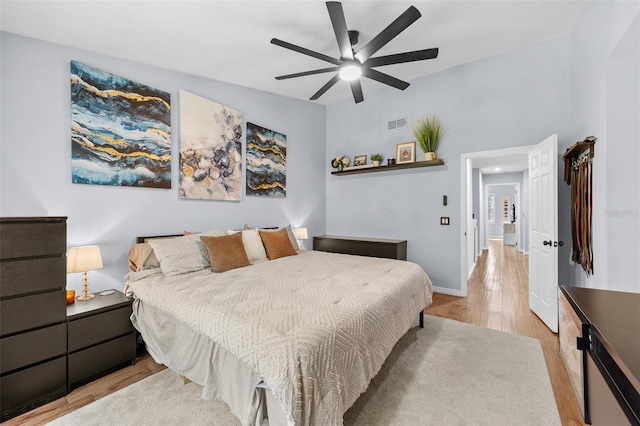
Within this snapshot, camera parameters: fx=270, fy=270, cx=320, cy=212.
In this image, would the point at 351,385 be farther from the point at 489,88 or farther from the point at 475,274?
the point at 475,274

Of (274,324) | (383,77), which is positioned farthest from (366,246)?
(274,324)

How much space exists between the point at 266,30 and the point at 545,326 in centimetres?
437

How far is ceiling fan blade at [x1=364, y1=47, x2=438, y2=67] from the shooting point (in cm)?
224

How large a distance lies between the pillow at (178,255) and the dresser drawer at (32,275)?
2.30 ft

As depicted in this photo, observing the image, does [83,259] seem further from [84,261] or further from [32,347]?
[32,347]

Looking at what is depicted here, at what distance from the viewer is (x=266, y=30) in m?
2.75

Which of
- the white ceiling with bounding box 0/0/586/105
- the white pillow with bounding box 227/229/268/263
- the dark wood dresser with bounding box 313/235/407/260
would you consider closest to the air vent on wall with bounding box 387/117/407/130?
the white ceiling with bounding box 0/0/586/105

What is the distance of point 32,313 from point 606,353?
3069 millimetres

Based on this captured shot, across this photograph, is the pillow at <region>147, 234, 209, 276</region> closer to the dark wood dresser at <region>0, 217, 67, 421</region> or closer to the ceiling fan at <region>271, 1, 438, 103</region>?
the dark wood dresser at <region>0, 217, 67, 421</region>

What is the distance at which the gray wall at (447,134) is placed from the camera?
135 inches

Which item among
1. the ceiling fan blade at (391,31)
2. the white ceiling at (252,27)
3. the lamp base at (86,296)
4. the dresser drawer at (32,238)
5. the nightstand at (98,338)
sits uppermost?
the white ceiling at (252,27)

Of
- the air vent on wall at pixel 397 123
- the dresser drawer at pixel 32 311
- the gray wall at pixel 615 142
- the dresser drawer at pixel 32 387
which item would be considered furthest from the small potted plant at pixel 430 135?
the dresser drawer at pixel 32 387

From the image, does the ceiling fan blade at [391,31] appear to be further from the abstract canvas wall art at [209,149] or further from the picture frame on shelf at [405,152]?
the picture frame on shelf at [405,152]

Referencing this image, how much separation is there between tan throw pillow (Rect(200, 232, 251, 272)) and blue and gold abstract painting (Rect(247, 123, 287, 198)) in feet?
4.27
